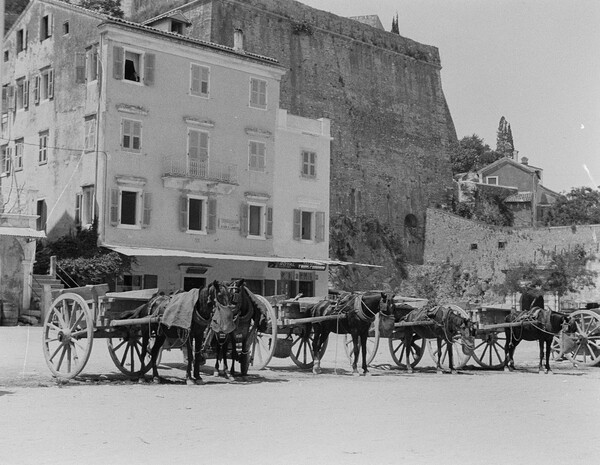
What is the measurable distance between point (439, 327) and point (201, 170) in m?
19.3

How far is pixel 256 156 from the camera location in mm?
37656

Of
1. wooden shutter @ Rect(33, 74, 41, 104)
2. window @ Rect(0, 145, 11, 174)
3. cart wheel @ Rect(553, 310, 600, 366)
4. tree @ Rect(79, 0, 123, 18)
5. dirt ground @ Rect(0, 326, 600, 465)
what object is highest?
tree @ Rect(79, 0, 123, 18)

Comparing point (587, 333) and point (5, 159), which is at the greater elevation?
point (5, 159)

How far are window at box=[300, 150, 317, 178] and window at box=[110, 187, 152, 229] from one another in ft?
26.9

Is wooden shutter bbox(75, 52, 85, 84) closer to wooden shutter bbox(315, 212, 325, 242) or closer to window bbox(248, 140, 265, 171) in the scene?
window bbox(248, 140, 265, 171)

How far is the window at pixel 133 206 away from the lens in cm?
3318

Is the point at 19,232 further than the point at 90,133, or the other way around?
the point at 90,133

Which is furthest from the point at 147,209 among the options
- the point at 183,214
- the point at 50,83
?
the point at 50,83

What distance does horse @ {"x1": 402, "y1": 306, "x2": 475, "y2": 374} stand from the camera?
17.8m

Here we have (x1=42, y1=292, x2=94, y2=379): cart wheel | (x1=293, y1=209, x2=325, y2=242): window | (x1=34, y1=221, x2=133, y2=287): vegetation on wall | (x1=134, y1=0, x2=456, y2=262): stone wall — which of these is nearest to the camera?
(x1=42, y1=292, x2=94, y2=379): cart wheel

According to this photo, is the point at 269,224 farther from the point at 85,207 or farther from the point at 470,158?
the point at 470,158

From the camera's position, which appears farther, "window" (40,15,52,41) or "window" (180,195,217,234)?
"window" (40,15,52,41)

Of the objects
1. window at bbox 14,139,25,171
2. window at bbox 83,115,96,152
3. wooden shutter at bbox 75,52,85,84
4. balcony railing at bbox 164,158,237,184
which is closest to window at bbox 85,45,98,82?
wooden shutter at bbox 75,52,85,84

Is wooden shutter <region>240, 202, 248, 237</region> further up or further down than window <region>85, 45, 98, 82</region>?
further down
